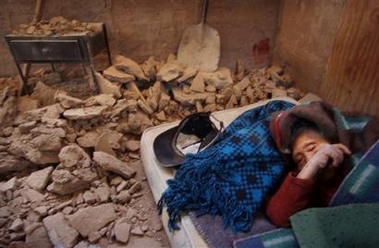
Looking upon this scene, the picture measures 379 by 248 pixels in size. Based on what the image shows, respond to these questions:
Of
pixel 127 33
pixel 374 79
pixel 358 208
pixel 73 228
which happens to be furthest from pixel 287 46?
pixel 73 228

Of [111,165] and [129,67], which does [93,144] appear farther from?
[129,67]

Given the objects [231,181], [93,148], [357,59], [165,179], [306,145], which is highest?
[357,59]

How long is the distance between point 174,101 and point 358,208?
1.46 m

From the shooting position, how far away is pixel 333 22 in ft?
5.88

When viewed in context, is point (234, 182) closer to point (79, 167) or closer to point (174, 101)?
point (79, 167)

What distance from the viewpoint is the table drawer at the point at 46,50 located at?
169cm

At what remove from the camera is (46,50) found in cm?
172

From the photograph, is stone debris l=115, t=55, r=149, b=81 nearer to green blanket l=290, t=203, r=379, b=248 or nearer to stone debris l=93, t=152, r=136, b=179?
stone debris l=93, t=152, r=136, b=179

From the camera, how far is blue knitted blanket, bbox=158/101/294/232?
3.22 ft

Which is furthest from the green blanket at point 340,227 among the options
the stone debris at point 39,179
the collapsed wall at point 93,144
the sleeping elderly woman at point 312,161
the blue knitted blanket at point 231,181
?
the stone debris at point 39,179

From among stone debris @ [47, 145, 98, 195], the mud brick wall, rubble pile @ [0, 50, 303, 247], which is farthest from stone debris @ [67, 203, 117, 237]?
the mud brick wall

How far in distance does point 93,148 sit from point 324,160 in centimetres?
128

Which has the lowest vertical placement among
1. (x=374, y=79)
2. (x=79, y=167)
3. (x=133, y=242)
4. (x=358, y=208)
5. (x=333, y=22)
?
(x=133, y=242)

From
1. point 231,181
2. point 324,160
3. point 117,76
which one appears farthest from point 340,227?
point 117,76
